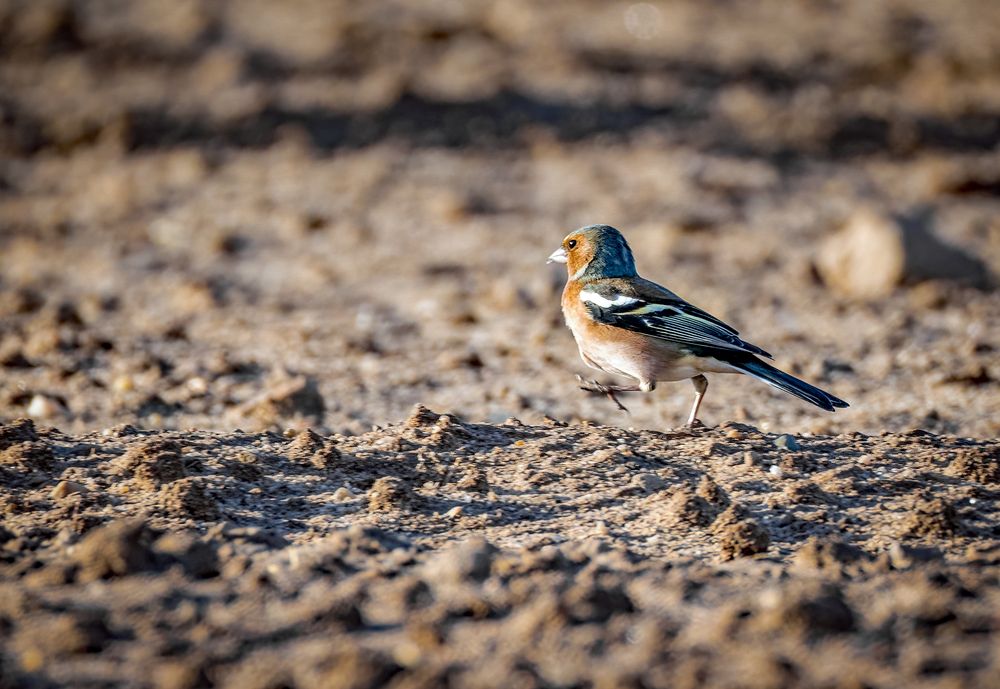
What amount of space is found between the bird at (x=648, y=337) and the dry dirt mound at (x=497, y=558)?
0.34 meters

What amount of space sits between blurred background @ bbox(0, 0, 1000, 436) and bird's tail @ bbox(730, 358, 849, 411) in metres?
1.41

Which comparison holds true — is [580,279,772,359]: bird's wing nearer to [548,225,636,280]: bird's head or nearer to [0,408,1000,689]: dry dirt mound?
[548,225,636,280]: bird's head

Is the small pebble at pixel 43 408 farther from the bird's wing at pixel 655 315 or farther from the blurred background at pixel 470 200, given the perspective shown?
the bird's wing at pixel 655 315

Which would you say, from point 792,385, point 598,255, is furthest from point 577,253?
point 792,385

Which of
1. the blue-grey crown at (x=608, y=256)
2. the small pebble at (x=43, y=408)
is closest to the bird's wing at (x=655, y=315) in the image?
the blue-grey crown at (x=608, y=256)

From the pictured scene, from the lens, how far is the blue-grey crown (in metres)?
6.50

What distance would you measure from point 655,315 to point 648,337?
0.13 meters

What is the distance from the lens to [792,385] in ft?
18.4

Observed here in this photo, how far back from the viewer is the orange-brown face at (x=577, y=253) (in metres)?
6.61

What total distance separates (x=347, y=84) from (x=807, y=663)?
13146 mm

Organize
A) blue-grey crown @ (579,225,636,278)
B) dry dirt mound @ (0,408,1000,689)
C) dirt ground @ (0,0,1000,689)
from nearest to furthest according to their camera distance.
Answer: dry dirt mound @ (0,408,1000,689) < dirt ground @ (0,0,1000,689) < blue-grey crown @ (579,225,636,278)

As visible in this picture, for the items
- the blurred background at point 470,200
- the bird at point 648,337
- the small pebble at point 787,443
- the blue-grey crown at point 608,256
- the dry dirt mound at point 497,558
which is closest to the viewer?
the dry dirt mound at point 497,558

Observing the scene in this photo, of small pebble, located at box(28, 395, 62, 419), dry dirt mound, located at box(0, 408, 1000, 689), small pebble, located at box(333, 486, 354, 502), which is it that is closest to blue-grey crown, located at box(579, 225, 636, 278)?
dry dirt mound, located at box(0, 408, 1000, 689)

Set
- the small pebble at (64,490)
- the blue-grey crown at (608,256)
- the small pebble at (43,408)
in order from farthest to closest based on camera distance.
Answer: the small pebble at (43,408), the blue-grey crown at (608,256), the small pebble at (64,490)
